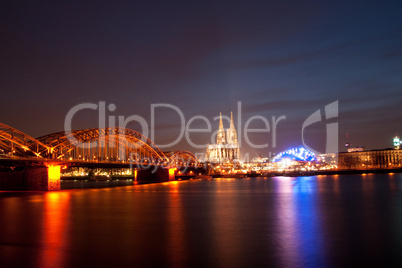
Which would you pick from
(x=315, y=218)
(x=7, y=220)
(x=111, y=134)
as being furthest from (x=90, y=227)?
(x=111, y=134)

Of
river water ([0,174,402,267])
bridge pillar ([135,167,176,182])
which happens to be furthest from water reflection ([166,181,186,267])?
bridge pillar ([135,167,176,182])

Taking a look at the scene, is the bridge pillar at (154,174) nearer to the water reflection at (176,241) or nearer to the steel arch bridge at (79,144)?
the steel arch bridge at (79,144)

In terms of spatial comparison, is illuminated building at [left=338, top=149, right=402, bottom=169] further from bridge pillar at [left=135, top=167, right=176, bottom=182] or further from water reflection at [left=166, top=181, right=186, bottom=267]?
water reflection at [left=166, top=181, right=186, bottom=267]

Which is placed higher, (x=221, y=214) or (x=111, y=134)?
(x=111, y=134)

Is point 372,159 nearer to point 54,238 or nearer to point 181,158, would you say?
point 181,158

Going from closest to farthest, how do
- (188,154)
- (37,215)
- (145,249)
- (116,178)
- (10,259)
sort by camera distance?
1. (10,259)
2. (145,249)
3. (37,215)
4. (188,154)
5. (116,178)

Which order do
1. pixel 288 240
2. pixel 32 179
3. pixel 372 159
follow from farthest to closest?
pixel 372 159
pixel 32 179
pixel 288 240

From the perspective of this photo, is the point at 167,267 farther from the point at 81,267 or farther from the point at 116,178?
the point at 116,178

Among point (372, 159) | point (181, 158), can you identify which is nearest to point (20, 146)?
point (181, 158)

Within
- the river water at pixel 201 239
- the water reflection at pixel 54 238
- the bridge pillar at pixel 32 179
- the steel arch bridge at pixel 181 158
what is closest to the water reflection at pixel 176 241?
the river water at pixel 201 239
